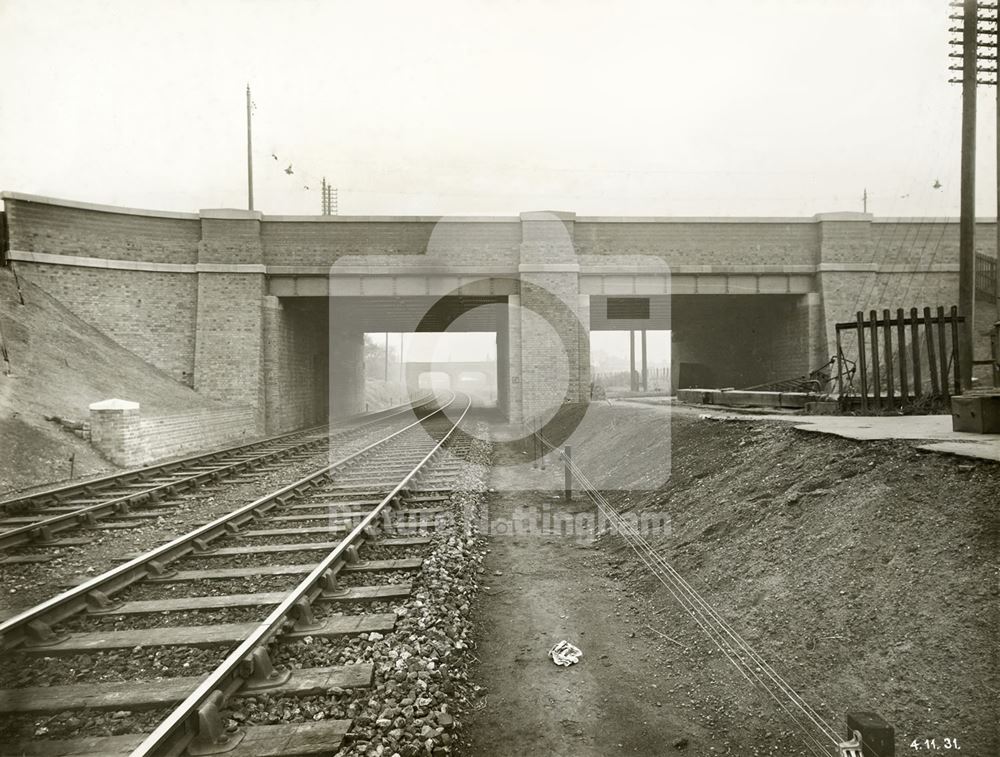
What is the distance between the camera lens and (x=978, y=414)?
6.23 meters

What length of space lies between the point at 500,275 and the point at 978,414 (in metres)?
15.3

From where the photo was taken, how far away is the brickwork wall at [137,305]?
17.3 m

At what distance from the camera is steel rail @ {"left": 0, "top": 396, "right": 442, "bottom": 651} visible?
167 inches

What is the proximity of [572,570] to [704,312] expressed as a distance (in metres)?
20.5

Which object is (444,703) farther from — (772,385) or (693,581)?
(772,385)

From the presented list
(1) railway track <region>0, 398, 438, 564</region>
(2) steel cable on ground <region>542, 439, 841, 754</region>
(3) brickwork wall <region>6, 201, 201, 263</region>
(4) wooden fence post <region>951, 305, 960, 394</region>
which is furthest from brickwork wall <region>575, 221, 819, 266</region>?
(2) steel cable on ground <region>542, 439, 841, 754</region>

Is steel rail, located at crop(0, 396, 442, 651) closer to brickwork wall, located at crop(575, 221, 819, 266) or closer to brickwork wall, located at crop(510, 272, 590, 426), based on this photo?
brickwork wall, located at crop(510, 272, 590, 426)

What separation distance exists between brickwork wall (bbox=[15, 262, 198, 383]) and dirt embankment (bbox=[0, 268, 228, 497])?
0.35 metres

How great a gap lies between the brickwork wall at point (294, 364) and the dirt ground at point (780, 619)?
1468cm

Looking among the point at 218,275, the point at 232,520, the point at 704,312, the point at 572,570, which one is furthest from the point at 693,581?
the point at 704,312

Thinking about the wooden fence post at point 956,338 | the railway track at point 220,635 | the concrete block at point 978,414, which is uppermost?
the wooden fence post at point 956,338

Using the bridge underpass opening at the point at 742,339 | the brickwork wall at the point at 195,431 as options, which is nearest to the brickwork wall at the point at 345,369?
the brickwork wall at the point at 195,431

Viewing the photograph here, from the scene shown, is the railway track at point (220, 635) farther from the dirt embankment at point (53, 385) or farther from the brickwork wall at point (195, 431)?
the brickwork wall at point (195, 431)

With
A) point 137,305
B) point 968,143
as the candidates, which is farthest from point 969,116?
point 137,305
